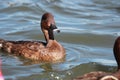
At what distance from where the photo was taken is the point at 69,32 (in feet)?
45.9

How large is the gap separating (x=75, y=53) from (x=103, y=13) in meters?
4.40

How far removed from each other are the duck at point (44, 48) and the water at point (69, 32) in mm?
187

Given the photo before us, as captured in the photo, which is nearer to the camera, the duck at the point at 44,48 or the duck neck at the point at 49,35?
the duck at the point at 44,48

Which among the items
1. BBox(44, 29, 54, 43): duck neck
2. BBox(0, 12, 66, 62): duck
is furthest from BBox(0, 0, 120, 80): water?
BBox(44, 29, 54, 43): duck neck

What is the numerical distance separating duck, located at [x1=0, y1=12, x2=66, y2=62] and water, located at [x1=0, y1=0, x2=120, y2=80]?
0.19 m

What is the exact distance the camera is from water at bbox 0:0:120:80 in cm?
1088

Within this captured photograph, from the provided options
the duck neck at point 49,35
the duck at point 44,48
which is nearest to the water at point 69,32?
the duck at point 44,48

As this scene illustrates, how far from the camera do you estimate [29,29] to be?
14195 millimetres

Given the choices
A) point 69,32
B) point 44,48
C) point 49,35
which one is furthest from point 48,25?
point 69,32

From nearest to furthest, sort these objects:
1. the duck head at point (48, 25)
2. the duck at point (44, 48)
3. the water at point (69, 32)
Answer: the water at point (69, 32), the duck at point (44, 48), the duck head at point (48, 25)

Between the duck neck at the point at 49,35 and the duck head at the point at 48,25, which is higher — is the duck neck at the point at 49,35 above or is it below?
below

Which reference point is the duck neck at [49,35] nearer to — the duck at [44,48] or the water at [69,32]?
the duck at [44,48]

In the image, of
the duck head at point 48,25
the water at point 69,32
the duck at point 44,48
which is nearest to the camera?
the water at point 69,32

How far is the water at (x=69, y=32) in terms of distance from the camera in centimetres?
1088
